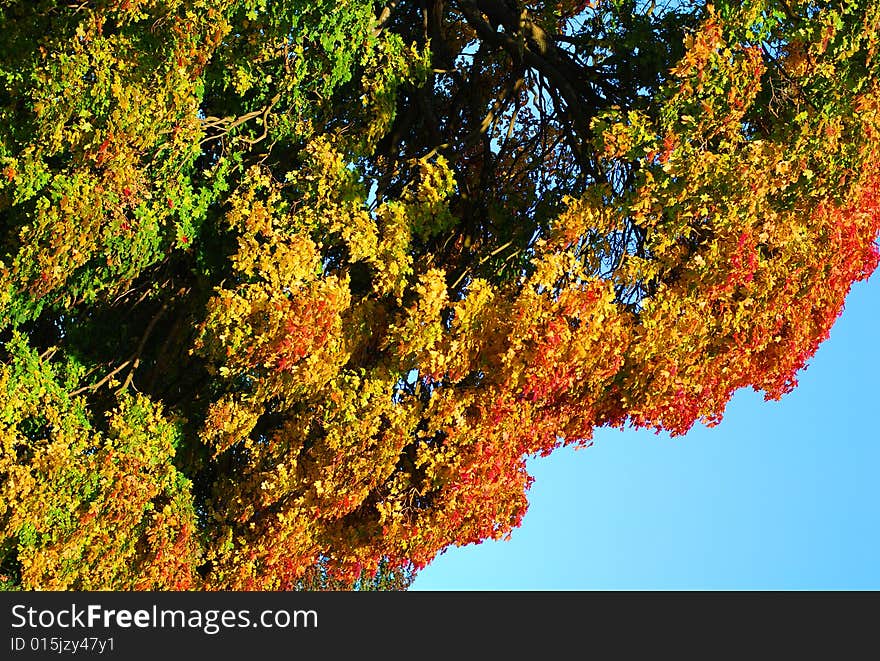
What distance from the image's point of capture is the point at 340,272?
1190 cm

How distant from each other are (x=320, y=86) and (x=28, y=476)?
4960 mm

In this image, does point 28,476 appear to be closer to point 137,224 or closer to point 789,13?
point 137,224

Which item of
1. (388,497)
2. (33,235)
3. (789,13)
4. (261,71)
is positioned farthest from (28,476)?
(789,13)

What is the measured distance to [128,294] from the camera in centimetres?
1287

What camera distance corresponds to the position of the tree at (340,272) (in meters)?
10.9

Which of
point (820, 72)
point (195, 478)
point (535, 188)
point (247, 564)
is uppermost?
point (535, 188)

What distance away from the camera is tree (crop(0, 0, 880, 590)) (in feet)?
35.7

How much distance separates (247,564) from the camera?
12188mm

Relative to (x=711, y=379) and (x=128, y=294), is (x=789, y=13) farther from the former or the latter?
(x=128, y=294)

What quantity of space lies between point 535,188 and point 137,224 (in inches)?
223

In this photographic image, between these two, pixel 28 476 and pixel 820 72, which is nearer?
pixel 28 476

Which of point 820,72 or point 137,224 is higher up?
point 820,72
